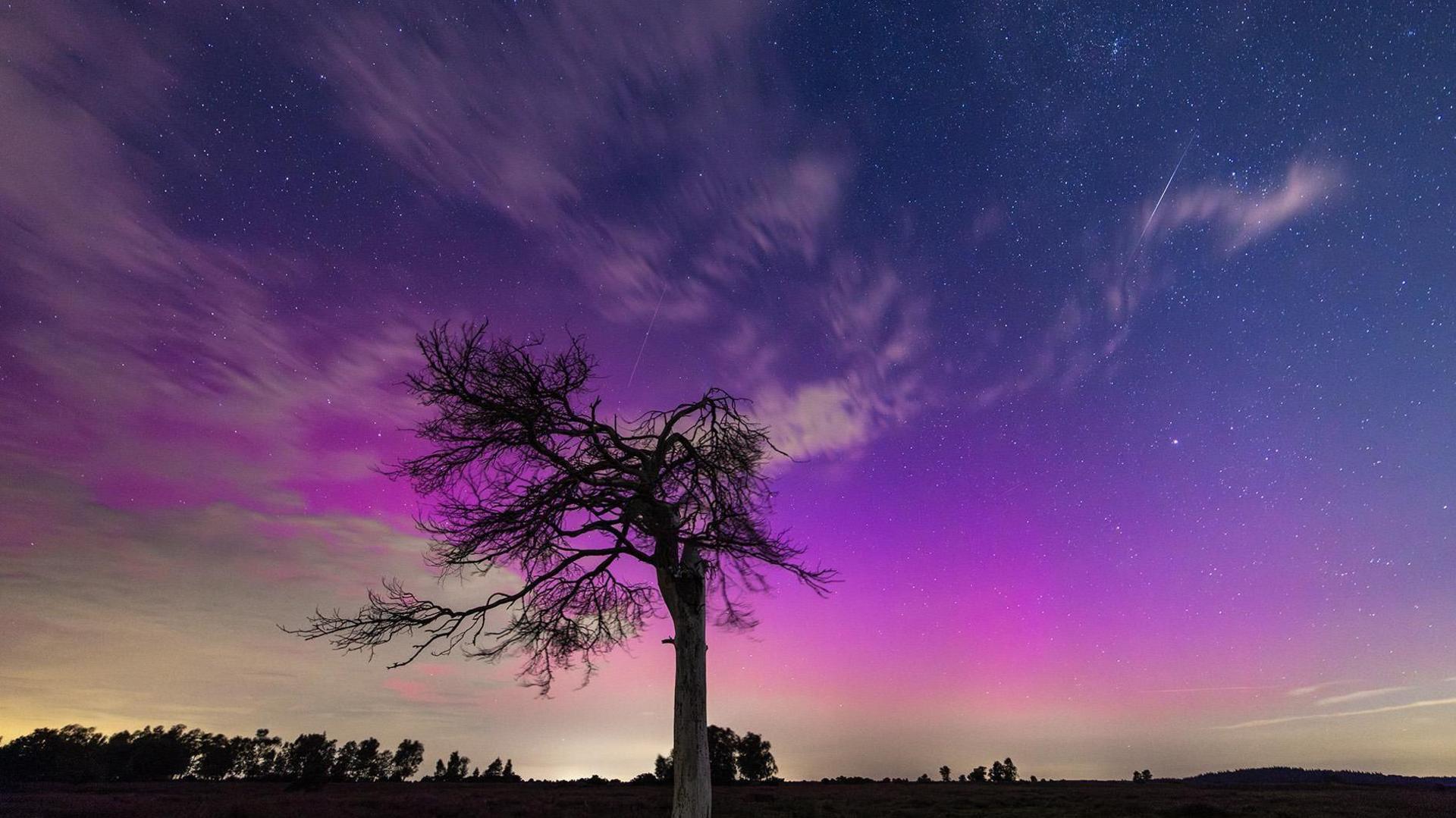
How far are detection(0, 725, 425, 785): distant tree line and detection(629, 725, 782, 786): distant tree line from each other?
34.6m

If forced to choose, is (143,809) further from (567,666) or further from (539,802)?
(567,666)

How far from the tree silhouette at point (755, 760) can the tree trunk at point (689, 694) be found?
218ft

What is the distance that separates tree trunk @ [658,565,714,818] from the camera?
1148 cm

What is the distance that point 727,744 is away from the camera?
228 feet

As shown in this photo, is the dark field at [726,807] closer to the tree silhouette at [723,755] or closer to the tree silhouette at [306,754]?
the tree silhouette at [723,755]

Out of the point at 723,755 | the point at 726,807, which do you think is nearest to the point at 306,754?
the point at 723,755

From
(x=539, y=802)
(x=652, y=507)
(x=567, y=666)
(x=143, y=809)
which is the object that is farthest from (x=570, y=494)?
(x=539, y=802)

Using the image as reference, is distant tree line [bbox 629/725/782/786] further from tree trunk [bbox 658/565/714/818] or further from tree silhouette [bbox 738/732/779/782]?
tree trunk [bbox 658/565/714/818]

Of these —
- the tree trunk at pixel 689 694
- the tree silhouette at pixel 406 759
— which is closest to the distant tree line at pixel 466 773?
the tree silhouette at pixel 406 759

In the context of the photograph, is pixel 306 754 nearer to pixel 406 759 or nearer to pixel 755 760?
pixel 406 759

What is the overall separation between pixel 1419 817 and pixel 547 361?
37795 mm

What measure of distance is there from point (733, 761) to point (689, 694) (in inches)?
2558

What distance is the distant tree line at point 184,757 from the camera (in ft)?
242

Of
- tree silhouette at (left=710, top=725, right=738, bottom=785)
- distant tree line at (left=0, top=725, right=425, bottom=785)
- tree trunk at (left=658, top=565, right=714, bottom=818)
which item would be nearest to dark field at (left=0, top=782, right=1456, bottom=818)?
tree trunk at (left=658, top=565, right=714, bottom=818)
